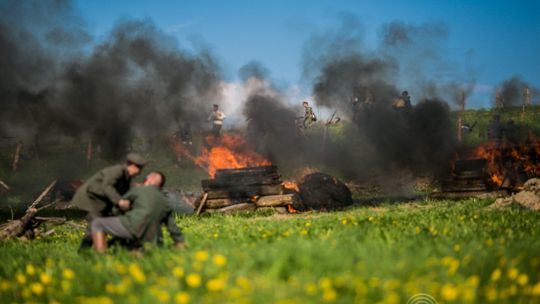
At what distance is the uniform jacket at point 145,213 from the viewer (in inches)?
258

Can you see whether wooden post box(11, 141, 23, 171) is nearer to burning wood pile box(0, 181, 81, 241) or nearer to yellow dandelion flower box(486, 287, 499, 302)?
burning wood pile box(0, 181, 81, 241)

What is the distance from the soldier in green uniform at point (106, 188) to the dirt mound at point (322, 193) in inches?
468

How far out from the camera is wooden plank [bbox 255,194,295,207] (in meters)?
18.4

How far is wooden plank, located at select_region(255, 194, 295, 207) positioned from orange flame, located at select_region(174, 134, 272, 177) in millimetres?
2804

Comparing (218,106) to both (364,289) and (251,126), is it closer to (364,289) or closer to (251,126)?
(251,126)

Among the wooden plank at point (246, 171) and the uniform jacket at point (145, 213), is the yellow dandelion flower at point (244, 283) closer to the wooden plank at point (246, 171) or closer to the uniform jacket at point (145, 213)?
the uniform jacket at point (145, 213)

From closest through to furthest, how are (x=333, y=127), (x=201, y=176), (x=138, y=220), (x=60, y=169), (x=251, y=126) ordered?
(x=138, y=220), (x=251, y=126), (x=201, y=176), (x=60, y=169), (x=333, y=127)

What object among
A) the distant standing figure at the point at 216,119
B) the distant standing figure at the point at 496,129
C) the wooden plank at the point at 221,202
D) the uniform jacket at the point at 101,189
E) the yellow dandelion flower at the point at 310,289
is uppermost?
the distant standing figure at the point at 216,119

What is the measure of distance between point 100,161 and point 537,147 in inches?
982

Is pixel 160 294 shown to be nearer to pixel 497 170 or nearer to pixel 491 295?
pixel 491 295

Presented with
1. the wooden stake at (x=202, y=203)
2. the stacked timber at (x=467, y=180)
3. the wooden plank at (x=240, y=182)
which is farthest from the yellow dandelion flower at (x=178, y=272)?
the stacked timber at (x=467, y=180)

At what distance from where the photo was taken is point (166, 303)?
Result: 3.93 m

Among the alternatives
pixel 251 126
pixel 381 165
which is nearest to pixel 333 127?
pixel 381 165

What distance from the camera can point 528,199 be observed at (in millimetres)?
12508
